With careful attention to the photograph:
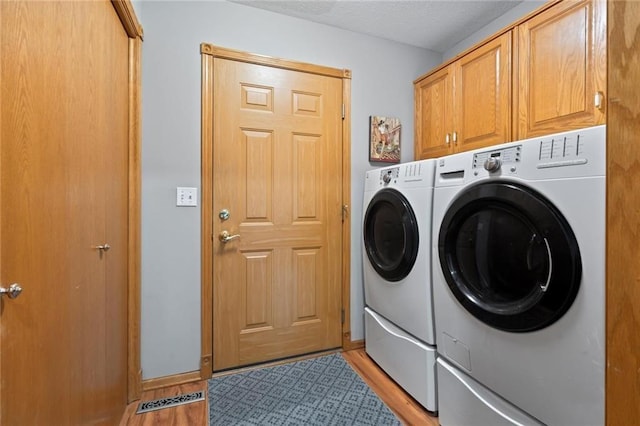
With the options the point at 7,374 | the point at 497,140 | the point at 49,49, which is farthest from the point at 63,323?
the point at 497,140

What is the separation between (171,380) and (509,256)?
1856 millimetres

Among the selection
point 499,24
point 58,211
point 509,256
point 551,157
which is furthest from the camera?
point 499,24

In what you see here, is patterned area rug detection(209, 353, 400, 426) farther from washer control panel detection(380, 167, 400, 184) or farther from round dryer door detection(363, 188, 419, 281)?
washer control panel detection(380, 167, 400, 184)

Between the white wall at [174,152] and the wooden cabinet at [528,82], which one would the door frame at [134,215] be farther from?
the wooden cabinet at [528,82]

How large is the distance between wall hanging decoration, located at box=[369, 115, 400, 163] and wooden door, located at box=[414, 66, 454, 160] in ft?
0.58

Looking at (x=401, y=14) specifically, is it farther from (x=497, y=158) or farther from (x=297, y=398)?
(x=297, y=398)

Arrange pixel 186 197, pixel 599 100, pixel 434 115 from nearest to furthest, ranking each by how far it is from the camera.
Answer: pixel 599 100 < pixel 186 197 < pixel 434 115

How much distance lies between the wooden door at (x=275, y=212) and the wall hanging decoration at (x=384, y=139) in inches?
10.2

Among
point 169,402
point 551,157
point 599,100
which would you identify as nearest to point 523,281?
point 551,157

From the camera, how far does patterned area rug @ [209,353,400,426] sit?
1.42m

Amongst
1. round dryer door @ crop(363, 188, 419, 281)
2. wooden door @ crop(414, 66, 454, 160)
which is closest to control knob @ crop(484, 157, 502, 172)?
round dryer door @ crop(363, 188, 419, 281)

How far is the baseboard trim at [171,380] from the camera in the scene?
63.7 inches

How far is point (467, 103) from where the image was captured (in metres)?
1.80

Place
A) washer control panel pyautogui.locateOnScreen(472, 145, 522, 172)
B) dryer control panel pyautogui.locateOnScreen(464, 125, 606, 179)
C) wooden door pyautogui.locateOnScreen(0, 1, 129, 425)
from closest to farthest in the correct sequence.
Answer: wooden door pyautogui.locateOnScreen(0, 1, 129, 425) → dryer control panel pyautogui.locateOnScreen(464, 125, 606, 179) → washer control panel pyautogui.locateOnScreen(472, 145, 522, 172)
